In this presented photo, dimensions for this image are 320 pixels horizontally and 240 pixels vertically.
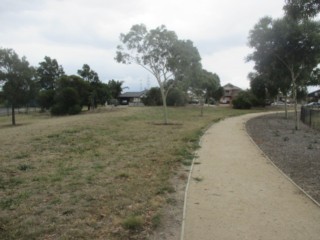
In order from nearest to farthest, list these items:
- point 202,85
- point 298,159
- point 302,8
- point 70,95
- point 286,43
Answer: point 302,8 → point 298,159 → point 286,43 → point 202,85 → point 70,95

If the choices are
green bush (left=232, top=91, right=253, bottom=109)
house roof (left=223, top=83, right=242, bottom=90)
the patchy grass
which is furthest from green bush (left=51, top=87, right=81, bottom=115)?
house roof (left=223, top=83, right=242, bottom=90)

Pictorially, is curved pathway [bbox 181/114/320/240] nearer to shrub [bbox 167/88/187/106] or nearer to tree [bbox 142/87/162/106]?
shrub [bbox 167/88/187/106]

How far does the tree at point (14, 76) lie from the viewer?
3666 cm

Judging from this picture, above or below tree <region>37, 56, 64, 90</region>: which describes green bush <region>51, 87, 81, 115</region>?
below

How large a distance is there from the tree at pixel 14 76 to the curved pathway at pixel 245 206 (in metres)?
31.2

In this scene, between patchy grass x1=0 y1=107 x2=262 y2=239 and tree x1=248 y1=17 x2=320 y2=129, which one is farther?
tree x1=248 y1=17 x2=320 y2=129

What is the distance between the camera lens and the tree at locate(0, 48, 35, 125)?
120 ft

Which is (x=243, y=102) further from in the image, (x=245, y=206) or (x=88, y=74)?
(x=245, y=206)

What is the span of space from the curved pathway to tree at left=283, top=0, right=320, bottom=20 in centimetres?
370

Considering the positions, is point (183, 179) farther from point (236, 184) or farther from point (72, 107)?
point (72, 107)

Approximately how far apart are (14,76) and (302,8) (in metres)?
33.9

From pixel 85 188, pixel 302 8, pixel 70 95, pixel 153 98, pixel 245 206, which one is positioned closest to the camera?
pixel 245 206

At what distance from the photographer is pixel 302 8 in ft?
26.5

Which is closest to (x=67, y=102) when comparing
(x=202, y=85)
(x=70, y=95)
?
(x=70, y=95)
